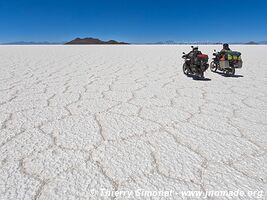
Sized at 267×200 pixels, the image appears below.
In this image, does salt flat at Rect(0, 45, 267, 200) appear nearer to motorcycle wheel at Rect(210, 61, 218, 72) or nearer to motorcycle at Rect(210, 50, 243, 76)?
motorcycle at Rect(210, 50, 243, 76)

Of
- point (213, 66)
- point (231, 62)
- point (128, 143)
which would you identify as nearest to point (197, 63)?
point (231, 62)

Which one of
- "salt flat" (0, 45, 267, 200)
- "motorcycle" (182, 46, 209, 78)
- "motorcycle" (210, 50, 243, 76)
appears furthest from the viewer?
"motorcycle" (210, 50, 243, 76)

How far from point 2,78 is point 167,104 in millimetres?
3781

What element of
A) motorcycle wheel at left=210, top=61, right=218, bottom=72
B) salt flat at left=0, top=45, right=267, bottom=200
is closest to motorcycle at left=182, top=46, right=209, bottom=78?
motorcycle wheel at left=210, top=61, right=218, bottom=72

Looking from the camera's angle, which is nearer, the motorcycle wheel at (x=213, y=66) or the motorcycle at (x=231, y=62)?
the motorcycle at (x=231, y=62)

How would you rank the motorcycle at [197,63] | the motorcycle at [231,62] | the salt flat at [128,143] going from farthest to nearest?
the motorcycle at [231,62] → the motorcycle at [197,63] → the salt flat at [128,143]

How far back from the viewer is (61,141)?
1895 millimetres

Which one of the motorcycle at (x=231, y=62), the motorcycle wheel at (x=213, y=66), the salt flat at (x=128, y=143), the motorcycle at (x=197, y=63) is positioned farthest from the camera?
the motorcycle wheel at (x=213, y=66)

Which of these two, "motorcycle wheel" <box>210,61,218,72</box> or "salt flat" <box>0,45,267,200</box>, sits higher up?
"salt flat" <box>0,45,267,200</box>

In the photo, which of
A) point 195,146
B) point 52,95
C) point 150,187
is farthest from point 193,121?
point 52,95

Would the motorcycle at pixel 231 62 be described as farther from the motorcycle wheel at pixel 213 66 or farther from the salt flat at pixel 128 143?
the salt flat at pixel 128 143

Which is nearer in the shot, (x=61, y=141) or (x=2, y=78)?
(x=61, y=141)

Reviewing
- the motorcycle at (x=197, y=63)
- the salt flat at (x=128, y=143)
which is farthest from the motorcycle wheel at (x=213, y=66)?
the salt flat at (x=128, y=143)

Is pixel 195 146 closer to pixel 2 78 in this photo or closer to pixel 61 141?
pixel 61 141
